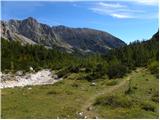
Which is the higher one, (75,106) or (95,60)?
(95,60)

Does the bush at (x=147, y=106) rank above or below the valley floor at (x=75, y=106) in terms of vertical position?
above

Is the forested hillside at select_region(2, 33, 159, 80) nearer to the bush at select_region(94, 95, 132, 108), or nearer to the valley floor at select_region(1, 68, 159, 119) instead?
the valley floor at select_region(1, 68, 159, 119)

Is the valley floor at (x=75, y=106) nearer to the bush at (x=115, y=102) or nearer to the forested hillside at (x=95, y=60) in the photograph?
the bush at (x=115, y=102)

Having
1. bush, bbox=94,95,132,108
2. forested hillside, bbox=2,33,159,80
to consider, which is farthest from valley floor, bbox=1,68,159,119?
forested hillside, bbox=2,33,159,80

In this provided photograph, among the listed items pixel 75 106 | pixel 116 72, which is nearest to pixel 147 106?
pixel 75 106

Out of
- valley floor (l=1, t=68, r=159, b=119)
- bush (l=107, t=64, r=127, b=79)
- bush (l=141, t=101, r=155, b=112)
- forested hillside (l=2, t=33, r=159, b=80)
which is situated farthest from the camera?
forested hillside (l=2, t=33, r=159, b=80)

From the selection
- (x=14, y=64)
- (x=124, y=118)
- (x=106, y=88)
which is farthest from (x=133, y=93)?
(x=14, y=64)

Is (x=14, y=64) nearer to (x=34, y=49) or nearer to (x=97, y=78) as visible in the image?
(x=34, y=49)

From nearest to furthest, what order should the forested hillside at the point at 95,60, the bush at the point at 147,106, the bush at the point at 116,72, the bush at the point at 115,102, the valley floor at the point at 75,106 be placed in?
the valley floor at the point at 75,106 → the bush at the point at 147,106 → the bush at the point at 115,102 → the bush at the point at 116,72 → the forested hillside at the point at 95,60

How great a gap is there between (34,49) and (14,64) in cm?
3224

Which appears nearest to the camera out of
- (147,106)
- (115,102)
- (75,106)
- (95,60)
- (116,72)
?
(147,106)

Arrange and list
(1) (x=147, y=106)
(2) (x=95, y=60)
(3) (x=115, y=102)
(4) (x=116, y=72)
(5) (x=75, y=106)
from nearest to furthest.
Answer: (1) (x=147, y=106) < (5) (x=75, y=106) < (3) (x=115, y=102) < (4) (x=116, y=72) < (2) (x=95, y=60)

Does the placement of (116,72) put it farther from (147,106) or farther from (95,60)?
(95,60)

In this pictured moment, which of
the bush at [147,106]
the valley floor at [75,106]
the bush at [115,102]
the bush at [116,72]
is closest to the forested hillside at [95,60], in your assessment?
the bush at [116,72]
